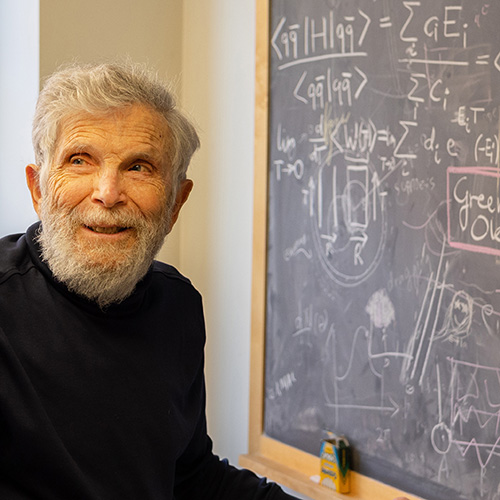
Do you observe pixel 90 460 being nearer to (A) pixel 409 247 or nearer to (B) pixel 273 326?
(A) pixel 409 247

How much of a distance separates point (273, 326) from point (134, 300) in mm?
920

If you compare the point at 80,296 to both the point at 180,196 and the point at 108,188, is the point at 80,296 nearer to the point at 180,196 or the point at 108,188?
the point at 108,188

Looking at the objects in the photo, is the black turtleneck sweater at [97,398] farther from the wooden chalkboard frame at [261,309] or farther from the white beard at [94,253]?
the wooden chalkboard frame at [261,309]

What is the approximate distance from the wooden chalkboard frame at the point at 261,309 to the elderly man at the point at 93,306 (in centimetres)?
78

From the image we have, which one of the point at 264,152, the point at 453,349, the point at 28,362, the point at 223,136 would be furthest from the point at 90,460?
the point at 223,136

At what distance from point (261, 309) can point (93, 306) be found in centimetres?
102

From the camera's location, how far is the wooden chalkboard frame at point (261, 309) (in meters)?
2.28

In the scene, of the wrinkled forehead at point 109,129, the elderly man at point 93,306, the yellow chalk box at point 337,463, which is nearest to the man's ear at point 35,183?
the elderly man at point 93,306

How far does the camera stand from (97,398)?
1.35 meters

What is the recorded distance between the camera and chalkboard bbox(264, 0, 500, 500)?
67.4 inches

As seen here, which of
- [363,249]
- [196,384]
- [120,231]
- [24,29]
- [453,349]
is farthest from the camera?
[24,29]

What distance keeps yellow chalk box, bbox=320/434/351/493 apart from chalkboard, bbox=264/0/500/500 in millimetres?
32

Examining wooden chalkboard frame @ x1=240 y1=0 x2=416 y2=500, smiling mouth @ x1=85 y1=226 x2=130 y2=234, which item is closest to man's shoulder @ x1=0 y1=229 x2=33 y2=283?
smiling mouth @ x1=85 y1=226 x2=130 y2=234

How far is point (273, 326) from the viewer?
2.33m
